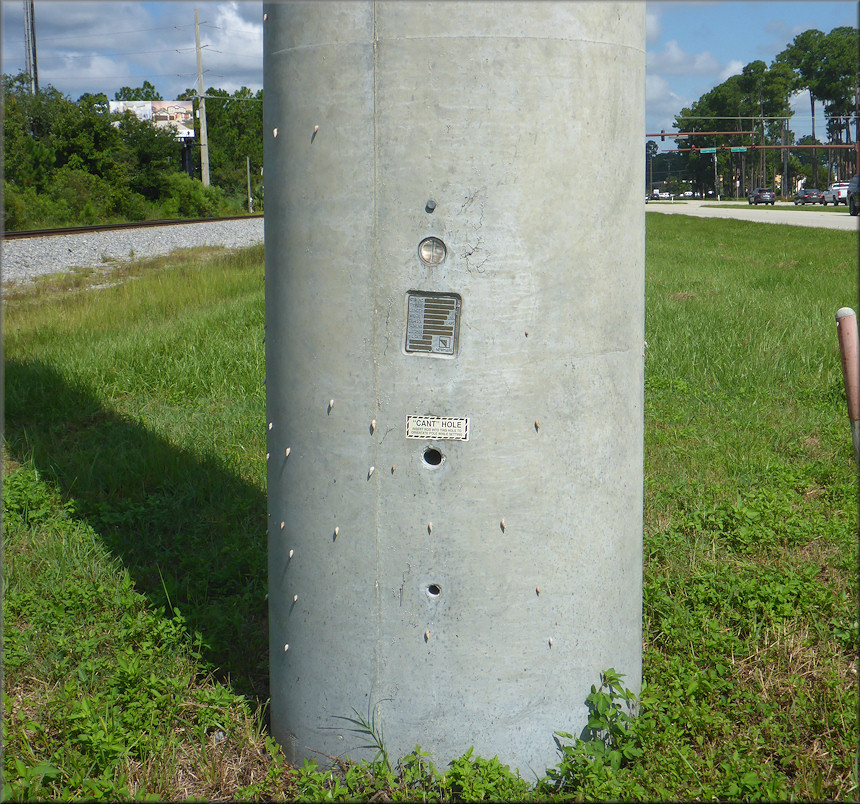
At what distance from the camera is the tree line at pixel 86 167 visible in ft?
118

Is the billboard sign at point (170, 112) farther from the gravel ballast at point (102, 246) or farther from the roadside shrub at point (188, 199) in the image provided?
the gravel ballast at point (102, 246)

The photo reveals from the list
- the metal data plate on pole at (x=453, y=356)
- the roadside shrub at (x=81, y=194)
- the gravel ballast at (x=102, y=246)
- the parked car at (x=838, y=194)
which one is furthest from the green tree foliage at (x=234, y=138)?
the metal data plate on pole at (x=453, y=356)

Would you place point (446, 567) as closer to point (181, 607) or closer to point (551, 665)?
point (551, 665)

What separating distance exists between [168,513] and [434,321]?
9.20ft

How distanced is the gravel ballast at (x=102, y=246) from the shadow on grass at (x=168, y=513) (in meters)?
8.71

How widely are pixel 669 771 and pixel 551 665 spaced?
0.52 m

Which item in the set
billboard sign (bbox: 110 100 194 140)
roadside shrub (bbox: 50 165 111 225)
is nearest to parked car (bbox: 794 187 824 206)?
billboard sign (bbox: 110 100 194 140)

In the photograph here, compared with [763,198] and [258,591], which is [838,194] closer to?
[763,198]

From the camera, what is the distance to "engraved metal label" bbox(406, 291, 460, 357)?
245 cm

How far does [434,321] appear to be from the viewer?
245 centimetres

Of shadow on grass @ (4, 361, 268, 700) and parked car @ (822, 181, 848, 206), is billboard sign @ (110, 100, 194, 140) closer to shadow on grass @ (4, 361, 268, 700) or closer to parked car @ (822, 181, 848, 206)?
parked car @ (822, 181, 848, 206)

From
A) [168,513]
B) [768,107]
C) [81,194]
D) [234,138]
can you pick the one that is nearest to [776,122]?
[768,107]

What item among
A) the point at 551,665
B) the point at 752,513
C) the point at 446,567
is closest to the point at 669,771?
the point at 551,665

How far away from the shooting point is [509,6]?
2.36 m
